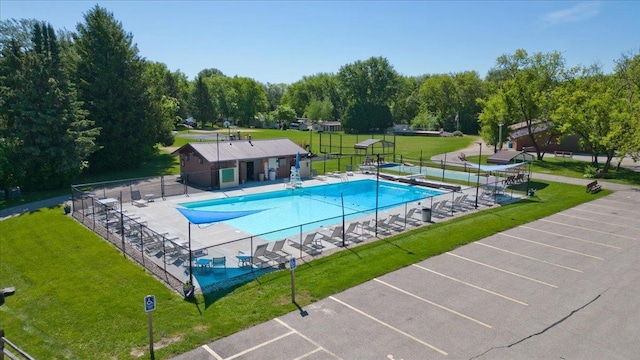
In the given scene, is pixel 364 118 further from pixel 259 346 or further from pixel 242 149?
pixel 259 346

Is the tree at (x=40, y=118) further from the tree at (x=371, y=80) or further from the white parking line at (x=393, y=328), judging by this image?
the tree at (x=371, y=80)

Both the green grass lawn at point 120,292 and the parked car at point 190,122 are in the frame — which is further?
the parked car at point 190,122

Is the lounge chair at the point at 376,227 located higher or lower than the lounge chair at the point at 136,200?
lower

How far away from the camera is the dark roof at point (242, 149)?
32469 millimetres

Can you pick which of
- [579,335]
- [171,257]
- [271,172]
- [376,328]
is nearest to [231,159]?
[271,172]

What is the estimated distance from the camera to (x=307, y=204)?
2967 cm

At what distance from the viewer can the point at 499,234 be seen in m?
21.4

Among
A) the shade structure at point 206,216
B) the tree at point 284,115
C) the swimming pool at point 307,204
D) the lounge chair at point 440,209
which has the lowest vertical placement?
the swimming pool at point 307,204

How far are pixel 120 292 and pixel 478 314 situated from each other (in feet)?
39.4

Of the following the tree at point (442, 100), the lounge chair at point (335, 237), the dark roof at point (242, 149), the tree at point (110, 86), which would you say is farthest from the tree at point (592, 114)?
the tree at point (442, 100)

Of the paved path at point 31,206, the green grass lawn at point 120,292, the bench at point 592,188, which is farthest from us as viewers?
the bench at point 592,188

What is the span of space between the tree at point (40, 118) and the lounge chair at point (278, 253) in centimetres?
2164

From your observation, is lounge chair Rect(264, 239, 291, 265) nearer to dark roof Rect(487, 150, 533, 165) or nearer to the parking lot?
the parking lot

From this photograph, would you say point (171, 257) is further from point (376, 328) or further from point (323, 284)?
point (376, 328)
